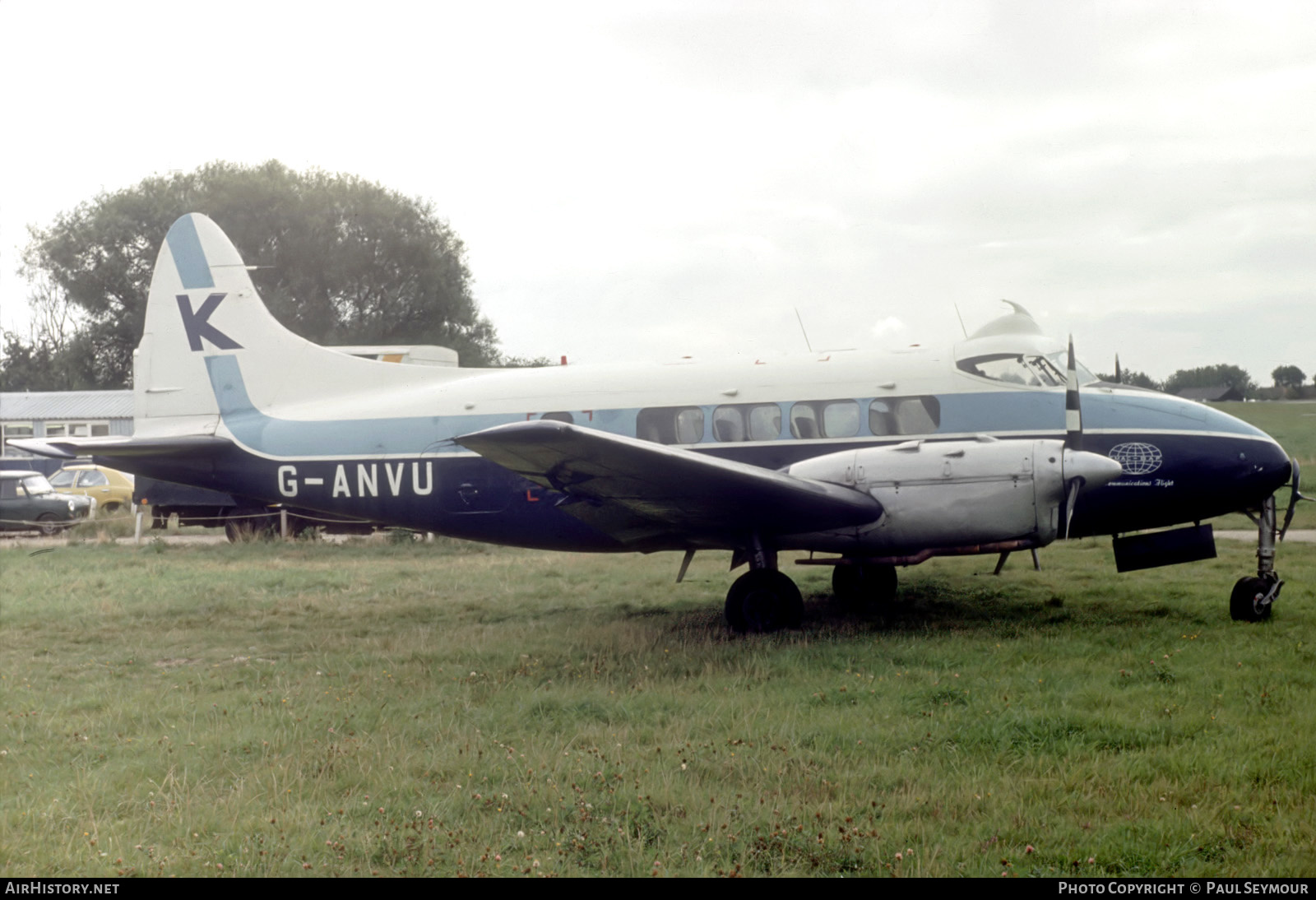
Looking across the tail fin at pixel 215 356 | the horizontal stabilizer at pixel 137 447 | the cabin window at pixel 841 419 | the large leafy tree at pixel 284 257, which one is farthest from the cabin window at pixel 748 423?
the large leafy tree at pixel 284 257

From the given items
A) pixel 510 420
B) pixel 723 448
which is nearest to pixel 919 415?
pixel 723 448

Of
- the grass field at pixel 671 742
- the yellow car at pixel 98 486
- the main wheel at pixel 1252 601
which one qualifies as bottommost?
the grass field at pixel 671 742

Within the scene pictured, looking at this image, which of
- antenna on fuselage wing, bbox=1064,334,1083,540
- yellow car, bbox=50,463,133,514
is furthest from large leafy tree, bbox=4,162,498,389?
antenna on fuselage wing, bbox=1064,334,1083,540

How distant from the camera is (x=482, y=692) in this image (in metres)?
8.00

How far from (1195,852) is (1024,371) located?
6.80 meters

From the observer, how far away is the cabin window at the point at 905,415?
34.7 feet

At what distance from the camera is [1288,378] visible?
9269 centimetres

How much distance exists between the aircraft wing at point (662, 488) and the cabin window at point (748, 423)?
3.89ft

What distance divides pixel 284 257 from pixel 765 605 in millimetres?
39866

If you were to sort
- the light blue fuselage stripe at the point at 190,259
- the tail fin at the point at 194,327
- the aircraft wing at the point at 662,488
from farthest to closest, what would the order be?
1. the light blue fuselage stripe at the point at 190,259
2. the tail fin at the point at 194,327
3. the aircraft wing at the point at 662,488

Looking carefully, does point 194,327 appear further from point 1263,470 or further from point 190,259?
point 1263,470

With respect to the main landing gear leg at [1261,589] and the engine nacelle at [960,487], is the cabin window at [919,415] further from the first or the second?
the main landing gear leg at [1261,589]

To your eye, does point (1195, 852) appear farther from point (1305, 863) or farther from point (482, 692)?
point (482, 692)

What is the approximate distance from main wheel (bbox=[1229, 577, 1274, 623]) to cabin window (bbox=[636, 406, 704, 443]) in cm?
562
